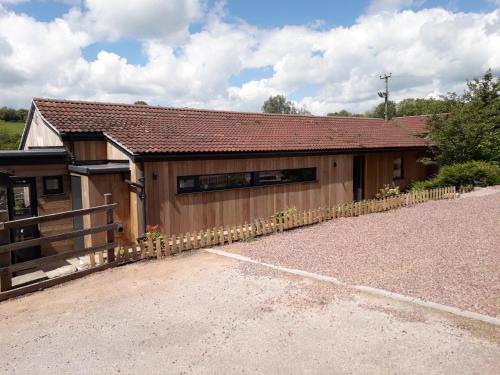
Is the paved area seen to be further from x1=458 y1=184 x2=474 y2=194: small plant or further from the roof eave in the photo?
x1=458 y1=184 x2=474 y2=194: small plant

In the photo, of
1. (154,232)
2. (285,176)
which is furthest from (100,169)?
(285,176)

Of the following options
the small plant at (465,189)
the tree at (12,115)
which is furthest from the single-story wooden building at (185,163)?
the tree at (12,115)

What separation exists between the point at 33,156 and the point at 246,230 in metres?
6.46

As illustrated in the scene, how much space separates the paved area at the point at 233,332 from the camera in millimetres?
4684

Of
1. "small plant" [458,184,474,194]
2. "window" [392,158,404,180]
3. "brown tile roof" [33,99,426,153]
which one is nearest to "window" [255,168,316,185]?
"brown tile roof" [33,99,426,153]

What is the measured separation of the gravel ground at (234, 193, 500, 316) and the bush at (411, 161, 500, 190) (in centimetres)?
472

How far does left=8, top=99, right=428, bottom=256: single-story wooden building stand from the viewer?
11.3 meters

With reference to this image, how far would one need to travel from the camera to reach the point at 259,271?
27.6ft

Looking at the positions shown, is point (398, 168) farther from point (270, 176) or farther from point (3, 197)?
point (3, 197)

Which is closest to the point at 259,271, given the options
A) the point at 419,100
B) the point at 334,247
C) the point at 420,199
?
the point at 334,247

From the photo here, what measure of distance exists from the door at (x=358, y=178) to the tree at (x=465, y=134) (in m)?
5.62

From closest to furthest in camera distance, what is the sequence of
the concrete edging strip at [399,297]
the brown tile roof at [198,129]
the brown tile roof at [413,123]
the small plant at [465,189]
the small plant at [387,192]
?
the concrete edging strip at [399,297] → the brown tile roof at [198,129] → the small plant at [387,192] → the small plant at [465,189] → the brown tile roof at [413,123]

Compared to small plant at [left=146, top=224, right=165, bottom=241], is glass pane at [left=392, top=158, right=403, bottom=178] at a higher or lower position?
higher

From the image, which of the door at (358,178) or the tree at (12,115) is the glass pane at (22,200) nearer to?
the door at (358,178)
